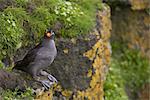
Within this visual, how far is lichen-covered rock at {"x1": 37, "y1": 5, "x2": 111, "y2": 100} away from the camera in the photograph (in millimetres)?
6883

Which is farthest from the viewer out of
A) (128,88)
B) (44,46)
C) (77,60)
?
(128,88)

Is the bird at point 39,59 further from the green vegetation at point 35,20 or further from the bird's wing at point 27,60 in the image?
the green vegetation at point 35,20

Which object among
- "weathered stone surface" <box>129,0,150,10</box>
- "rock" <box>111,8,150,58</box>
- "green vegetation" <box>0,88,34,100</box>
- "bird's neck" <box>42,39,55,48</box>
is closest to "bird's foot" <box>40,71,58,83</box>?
"bird's neck" <box>42,39,55,48</box>

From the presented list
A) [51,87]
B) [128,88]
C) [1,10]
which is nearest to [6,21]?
[1,10]

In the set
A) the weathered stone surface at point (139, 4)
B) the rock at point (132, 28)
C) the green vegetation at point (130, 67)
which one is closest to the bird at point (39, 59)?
the green vegetation at point (130, 67)

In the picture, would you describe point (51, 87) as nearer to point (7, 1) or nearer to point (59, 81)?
point (59, 81)

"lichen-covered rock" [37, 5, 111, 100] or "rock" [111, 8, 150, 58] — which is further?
"rock" [111, 8, 150, 58]

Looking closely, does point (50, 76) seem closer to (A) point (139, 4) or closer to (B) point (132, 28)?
(A) point (139, 4)

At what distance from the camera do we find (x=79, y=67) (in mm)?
7059

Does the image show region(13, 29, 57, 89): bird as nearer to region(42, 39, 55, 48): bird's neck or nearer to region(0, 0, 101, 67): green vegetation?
region(42, 39, 55, 48): bird's neck

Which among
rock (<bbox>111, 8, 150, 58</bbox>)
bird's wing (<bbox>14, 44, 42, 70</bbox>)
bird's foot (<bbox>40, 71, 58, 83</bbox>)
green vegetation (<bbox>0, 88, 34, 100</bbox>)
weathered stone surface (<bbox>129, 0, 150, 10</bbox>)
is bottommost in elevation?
rock (<bbox>111, 8, 150, 58</bbox>)

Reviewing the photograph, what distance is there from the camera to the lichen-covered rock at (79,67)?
688 cm

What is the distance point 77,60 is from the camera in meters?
7.03

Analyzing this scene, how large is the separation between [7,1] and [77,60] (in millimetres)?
1334
